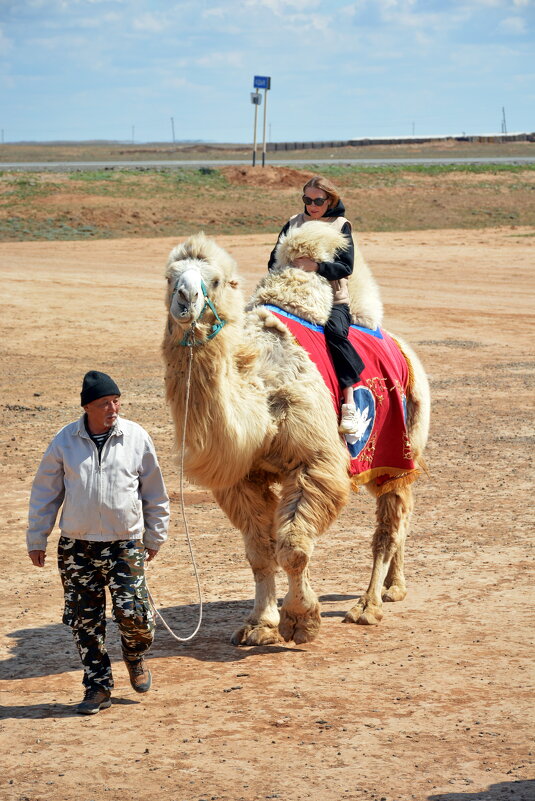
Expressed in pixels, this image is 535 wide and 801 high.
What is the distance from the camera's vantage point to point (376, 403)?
301 inches

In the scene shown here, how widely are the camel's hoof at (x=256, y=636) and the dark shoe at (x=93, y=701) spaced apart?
1.29 meters

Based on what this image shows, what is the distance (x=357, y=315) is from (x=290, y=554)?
6.45 feet

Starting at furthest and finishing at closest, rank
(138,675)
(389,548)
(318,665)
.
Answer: (389,548) < (318,665) < (138,675)

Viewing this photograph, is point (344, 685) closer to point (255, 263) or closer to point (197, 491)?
point (197, 491)

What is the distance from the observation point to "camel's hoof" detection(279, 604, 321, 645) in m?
6.77

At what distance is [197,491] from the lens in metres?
10.9

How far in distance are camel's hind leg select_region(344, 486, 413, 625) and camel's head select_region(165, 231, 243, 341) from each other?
2057 millimetres

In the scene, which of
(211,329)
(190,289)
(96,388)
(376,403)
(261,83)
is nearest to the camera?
(96,388)

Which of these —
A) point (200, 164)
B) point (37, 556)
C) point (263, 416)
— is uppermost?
point (200, 164)

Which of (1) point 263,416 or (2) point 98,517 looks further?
(1) point 263,416

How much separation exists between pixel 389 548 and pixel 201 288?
8.21 ft

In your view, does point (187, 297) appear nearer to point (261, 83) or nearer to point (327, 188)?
point (327, 188)

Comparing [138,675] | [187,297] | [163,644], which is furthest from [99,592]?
[187,297]

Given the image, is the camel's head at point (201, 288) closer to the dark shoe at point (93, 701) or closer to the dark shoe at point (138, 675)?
the dark shoe at point (138, 675)
